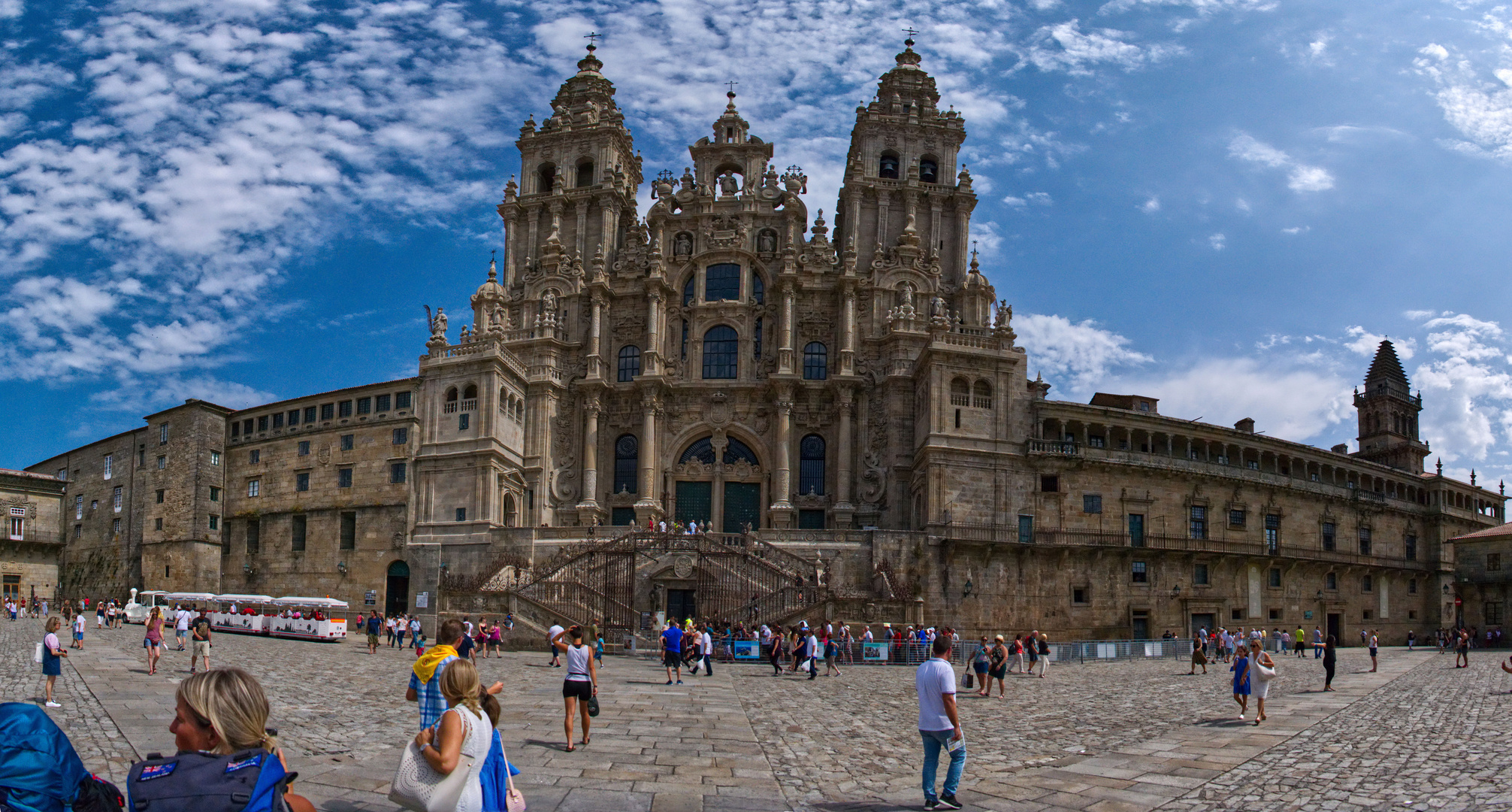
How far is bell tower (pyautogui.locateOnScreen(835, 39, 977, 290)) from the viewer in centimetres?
5569

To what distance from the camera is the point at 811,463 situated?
175 feet

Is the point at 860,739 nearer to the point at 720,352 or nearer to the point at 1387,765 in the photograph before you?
the point at 1387,765

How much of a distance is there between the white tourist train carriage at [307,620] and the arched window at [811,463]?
21242 millimetres

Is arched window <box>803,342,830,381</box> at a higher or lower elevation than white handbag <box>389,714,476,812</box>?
higher

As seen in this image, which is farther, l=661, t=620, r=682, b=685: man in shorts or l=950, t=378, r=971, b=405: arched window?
l=950, t=378, r=971, b=405: arched window

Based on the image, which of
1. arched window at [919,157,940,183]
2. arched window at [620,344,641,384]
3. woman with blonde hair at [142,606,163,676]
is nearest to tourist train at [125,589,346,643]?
woman with blonde hair at [142,606,163,676]

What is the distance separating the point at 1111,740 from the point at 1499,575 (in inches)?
2164

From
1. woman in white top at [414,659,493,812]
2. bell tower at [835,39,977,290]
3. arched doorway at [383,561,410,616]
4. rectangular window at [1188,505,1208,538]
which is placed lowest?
arched doorway at [383,561,410,616]

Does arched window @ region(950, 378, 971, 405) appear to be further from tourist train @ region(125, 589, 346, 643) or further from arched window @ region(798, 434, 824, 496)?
tourist train @ region(125, 589, 346, 643)

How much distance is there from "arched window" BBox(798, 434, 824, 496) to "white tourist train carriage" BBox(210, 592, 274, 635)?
77.5ft

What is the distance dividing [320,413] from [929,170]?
32573mm

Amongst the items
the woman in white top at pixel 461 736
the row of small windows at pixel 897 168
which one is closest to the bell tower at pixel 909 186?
the row of small windows at pixel 897 168

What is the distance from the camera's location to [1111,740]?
16453 millimetres

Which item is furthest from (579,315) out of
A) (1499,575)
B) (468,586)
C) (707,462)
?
(1499,575)
